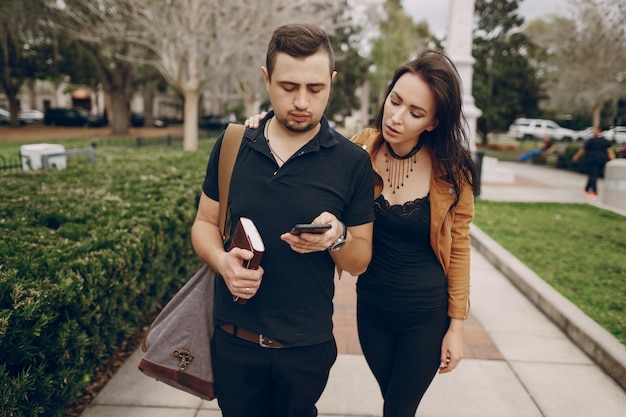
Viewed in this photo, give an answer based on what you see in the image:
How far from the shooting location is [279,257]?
172 cm

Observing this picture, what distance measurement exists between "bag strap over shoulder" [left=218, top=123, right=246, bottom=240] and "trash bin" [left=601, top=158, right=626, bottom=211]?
8.25 meters

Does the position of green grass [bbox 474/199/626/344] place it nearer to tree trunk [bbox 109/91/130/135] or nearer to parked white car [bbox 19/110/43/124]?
tree trunk [bbox 109/91/130/135]

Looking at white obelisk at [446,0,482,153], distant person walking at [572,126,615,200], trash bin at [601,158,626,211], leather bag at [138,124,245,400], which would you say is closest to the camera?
leather bag at [138,124,245,400]

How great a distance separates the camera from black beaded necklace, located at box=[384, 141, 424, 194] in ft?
6.89

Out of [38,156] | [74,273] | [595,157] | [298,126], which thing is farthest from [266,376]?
[595,157]

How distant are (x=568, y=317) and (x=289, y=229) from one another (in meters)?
3.74

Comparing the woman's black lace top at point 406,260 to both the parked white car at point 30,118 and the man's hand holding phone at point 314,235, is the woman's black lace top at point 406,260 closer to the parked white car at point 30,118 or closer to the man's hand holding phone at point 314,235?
the man's hand holding phone at point 314,235

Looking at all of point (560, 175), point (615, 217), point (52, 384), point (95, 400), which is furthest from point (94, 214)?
point (560, 175)

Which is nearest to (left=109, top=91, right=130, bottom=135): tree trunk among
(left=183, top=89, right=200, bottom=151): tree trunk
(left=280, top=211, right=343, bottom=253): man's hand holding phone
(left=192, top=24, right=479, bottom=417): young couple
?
(left=183, top=89, right=200, bottom=151): tree trunk

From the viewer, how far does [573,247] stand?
7.00 m

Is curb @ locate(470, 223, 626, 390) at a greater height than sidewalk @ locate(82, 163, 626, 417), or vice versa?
curb @ locate(470, 223, 626, 390)

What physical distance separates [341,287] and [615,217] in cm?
695

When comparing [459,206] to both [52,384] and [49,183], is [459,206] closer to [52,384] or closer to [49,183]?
[52,384]

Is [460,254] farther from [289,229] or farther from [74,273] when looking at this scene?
[74,273]
